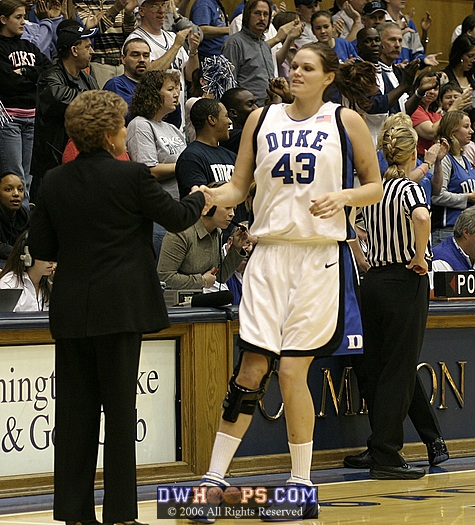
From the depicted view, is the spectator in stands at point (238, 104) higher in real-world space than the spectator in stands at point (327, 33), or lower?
lower

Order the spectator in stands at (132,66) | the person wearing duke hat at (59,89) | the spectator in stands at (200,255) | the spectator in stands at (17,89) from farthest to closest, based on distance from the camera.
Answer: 1. the spectator in stands at (132,66)
2. the spectator in stands at (17,89)
3. the person wearing duke hat at (59,89)
4. the spectator in stands at (200,255)

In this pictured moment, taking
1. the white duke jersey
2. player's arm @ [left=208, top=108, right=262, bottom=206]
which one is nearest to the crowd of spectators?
player's arm @ [left=208, top=108, right=262, bottom=206]

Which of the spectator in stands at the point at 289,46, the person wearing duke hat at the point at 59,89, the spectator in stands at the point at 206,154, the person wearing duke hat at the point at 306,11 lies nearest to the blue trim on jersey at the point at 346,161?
the spectator in stands at the point at 206,154

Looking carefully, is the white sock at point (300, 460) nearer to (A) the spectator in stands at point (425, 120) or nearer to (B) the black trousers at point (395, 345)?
(B) the black trousers at point (395, 345)

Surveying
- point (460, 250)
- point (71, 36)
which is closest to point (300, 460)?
point (460, 250)

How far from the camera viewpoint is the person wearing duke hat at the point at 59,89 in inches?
317

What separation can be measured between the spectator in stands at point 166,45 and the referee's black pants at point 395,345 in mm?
3366

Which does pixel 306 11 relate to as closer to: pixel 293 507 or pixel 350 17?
pixel 350 17

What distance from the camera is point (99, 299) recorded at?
407cm

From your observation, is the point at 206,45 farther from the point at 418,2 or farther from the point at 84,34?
the point at 418,2

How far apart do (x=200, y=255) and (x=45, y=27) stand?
3.87m

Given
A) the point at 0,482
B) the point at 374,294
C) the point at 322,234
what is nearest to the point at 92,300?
the point at 322,234

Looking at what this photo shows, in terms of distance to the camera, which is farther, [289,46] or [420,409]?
[289,46]

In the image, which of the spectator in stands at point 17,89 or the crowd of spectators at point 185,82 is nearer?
the crowd of spectators at point 185,82
